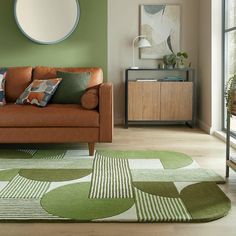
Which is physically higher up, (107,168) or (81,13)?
(81,13)

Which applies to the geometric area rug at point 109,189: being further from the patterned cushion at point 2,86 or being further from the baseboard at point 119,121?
the baseboard at point 119,121

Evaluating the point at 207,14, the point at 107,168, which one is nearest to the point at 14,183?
the point at 107,168

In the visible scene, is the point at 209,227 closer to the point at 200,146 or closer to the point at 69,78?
the point at 200,146

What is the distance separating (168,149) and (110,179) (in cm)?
124

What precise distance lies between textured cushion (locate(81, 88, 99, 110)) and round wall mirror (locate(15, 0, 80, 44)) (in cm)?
162

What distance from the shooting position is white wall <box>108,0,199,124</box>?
546 centimetres

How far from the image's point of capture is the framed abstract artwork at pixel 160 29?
5.46 meters

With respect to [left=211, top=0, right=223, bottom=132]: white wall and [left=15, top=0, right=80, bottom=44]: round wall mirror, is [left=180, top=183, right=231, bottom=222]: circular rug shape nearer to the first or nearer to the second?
[left=211, top=0, right=223, bottom=132]: white wall

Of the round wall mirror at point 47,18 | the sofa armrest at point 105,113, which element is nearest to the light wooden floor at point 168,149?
the sofa armrest at point 105,113

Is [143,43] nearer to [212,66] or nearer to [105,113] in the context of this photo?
[212,66]

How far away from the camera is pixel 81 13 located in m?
5.02

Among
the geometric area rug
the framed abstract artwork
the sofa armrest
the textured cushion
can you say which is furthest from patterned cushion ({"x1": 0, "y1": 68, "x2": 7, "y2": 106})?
the framed abstract artwork

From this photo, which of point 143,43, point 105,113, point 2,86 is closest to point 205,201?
point 105,113

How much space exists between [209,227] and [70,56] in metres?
3.55
